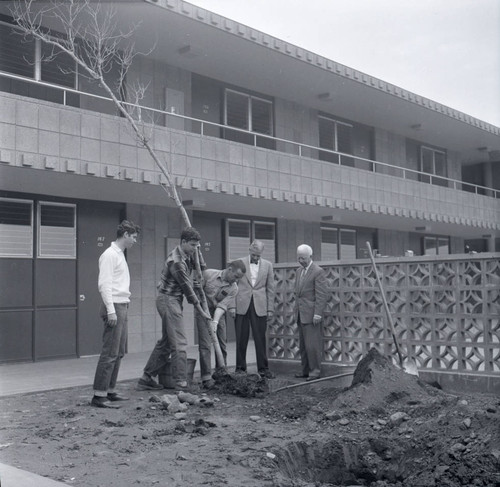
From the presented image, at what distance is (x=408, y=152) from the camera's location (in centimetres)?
2247

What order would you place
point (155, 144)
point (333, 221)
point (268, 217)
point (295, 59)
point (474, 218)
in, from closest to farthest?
point (155, 144) → point (295, 59) → point (268, 217) → point (333, 221) → point (474, 218)

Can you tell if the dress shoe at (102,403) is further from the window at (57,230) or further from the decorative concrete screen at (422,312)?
the window at (57,230)

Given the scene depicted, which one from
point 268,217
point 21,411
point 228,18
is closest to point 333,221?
point 268,217

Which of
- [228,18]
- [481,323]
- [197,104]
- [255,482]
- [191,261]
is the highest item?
[228,18]

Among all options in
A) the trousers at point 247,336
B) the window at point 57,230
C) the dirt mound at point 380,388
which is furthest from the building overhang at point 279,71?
the dirt mound at point 380,388

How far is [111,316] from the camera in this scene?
23.8 feet

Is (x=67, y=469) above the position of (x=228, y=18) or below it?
below

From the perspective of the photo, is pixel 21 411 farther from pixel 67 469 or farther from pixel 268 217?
pixel 268 217

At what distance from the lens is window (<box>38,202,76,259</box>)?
12383 millimetres

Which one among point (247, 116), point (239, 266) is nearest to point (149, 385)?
point (239, 266)

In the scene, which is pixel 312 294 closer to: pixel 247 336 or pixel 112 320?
pixel 247 336

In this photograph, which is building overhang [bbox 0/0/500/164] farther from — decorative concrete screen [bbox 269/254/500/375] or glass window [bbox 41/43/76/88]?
decorative concrete screen [bbox 269/254/500/375]

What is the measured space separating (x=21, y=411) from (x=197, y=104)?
385 inches

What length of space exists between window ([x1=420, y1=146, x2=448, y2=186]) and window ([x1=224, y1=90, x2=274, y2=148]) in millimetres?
7797
